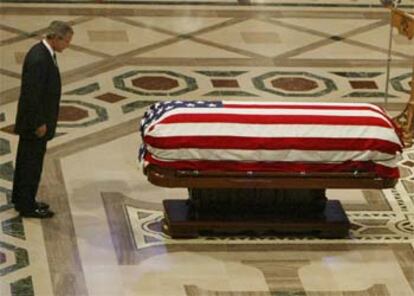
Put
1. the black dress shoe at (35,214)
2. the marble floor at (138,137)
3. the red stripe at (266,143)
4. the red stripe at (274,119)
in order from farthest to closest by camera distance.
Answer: the black dress shoe at (35,214), the red stripe at (274,119), the red stripe at (266,143), the marble floor at (138,137)

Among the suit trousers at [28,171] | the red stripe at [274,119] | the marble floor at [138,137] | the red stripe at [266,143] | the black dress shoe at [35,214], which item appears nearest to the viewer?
the marble floor at [138,137]

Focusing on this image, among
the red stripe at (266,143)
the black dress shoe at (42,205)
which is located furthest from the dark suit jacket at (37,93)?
the red stripe at (266,143)

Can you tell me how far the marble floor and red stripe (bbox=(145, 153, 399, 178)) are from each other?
1.73 ft

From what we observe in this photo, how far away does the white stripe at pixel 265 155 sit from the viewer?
8.57 meters

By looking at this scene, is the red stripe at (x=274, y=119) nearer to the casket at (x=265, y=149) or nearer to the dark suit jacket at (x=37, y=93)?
the casket at (x=265, y=149)

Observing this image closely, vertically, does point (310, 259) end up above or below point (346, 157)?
below

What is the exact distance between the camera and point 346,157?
868 cm

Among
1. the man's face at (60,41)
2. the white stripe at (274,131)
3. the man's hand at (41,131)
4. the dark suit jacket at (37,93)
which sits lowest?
the white stripe at (274,131)

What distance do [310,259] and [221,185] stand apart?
756 mm

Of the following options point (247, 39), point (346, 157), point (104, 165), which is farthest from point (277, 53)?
point (346, 157)

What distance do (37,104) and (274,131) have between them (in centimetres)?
155

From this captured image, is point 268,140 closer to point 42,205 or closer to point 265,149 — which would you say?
point 265,149

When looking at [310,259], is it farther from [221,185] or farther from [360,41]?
[360,41]

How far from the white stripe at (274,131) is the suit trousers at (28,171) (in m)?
0.80
